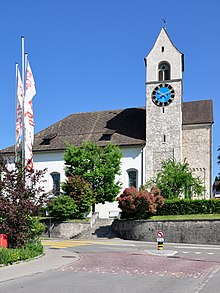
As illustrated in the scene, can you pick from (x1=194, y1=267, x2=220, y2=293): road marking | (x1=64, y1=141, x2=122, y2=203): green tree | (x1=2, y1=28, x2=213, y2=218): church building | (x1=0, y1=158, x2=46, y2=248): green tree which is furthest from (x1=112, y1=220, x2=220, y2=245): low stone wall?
(x1=194, y1=267, x2=220, y2=293): road marking

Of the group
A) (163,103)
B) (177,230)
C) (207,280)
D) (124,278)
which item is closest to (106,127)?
(163,103)

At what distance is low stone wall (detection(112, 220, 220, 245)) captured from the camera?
34500mm

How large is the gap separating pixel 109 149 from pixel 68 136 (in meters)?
10.7

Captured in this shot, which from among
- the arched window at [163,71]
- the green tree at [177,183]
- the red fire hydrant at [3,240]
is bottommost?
the red fire hydrant at [3,240]

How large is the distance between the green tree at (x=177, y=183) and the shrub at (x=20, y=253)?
80.3ft

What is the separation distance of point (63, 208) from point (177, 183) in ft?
38.9

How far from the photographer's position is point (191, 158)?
174 feet

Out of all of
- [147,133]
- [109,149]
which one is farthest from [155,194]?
[147,133]

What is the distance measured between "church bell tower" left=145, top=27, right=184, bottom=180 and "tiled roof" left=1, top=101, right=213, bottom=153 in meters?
2.00

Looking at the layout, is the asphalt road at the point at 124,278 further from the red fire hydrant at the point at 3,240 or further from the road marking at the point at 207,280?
the red fire hydrant at the point at 3,240

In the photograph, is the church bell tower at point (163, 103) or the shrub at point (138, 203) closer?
the shrub at point (138, 203)

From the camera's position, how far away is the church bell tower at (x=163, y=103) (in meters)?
51.7

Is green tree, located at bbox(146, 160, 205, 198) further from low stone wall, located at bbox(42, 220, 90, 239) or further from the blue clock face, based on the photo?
the blue clock face

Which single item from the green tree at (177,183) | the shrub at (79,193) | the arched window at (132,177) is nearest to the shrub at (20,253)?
the shrub at (79,193)
